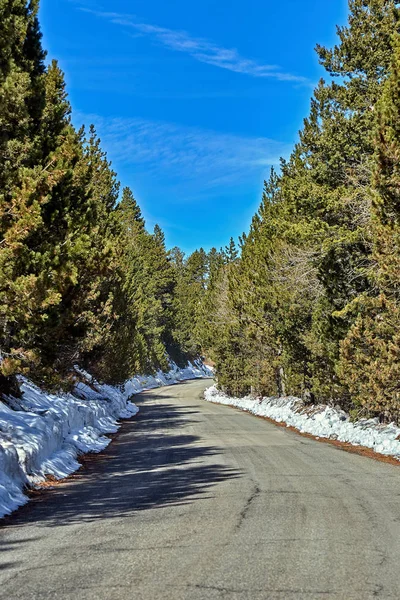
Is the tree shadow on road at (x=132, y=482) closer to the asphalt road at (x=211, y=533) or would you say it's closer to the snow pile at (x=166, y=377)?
the asphalt road at (x=211, y=533)

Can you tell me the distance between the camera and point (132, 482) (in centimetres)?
1021

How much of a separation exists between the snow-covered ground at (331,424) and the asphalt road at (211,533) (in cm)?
245

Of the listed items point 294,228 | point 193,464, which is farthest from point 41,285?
point 294,228

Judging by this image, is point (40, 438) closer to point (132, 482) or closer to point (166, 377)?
point (132, 482)

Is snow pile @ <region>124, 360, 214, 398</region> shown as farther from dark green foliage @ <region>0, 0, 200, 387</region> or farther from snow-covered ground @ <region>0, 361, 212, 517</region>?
dark green foliage @ <region>0, 0, 200, 387</region>

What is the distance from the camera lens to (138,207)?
243ft

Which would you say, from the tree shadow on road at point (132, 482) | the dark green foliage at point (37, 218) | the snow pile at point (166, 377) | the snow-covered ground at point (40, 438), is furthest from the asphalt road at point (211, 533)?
the snow pile at point (166, 377)

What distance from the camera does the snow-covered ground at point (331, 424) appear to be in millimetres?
14883

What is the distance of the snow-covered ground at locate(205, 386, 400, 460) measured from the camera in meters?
14.9

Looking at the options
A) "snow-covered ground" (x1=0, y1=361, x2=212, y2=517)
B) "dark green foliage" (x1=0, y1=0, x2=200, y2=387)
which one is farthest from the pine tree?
"snow-covered ground" (x1=0, y1=361, x2=212, y2=517)

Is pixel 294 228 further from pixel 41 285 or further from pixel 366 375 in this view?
pixel 41 285

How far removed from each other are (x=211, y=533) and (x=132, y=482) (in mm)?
4326

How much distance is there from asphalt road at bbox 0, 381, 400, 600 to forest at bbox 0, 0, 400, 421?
319cm

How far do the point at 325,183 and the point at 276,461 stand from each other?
930cm
